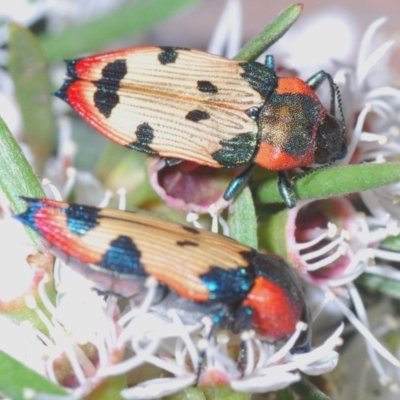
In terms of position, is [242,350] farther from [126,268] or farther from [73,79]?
[73,79]

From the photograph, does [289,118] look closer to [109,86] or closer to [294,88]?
[294,88]

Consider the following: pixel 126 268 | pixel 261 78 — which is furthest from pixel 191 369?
pixel 261 78

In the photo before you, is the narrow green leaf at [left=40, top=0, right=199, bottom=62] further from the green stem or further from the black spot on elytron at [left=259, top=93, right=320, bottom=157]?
the green stem

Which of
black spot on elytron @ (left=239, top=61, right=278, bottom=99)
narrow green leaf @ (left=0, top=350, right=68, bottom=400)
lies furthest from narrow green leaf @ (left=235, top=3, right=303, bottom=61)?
narrow green leaf @ (left=0, top=350, right=68, bottom=400)

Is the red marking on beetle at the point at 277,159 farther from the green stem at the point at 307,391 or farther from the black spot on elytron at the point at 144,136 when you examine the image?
the green stem at the point at 307,391

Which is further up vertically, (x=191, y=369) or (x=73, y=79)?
(x=73, y=79)

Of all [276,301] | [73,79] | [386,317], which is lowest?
[386,317]

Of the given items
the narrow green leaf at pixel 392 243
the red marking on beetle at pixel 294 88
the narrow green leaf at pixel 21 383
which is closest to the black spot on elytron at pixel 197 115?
the red marking on beetle at pixel 294 88

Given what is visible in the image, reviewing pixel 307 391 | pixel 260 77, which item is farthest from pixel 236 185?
pixel 307 391
